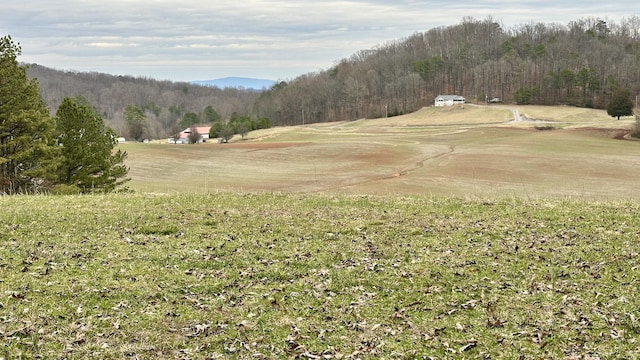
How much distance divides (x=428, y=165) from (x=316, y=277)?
46.8 metres

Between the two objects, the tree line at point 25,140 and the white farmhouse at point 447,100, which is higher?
the white farmhouse at point 447,100

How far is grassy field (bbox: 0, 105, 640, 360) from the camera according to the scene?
728cm

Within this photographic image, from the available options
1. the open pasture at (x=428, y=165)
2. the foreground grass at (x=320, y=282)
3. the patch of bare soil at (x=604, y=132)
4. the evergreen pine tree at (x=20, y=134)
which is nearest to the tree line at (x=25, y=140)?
the evergreen pine tree at (x=20, y=134)

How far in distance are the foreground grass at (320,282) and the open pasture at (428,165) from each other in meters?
16.8

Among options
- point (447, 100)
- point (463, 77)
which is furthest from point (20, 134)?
point (463, 77)

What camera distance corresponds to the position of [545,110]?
124m

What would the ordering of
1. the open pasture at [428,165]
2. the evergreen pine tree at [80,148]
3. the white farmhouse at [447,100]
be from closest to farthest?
the evergreen pine tree at [80,148] → the open pasture at [428,165] → the white farmhouse at [447,100]

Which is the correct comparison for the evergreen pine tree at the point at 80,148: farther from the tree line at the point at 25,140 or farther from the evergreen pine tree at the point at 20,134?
the evergreen pine tree at the point at 20,134

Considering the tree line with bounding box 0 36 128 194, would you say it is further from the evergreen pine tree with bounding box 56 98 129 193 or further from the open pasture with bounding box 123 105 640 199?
the open pasture with bounding box 123 105 640 199

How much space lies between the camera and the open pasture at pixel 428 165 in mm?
42531

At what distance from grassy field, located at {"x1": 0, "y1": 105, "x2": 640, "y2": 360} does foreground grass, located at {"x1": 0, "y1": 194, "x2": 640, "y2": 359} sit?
3 centimetres

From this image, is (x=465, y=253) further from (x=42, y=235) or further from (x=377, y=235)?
(x=42, y=235)

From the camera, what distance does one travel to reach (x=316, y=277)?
994 cm

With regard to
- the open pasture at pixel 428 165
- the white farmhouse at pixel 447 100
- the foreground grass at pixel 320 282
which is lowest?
the open pasture at pixel 428 165
